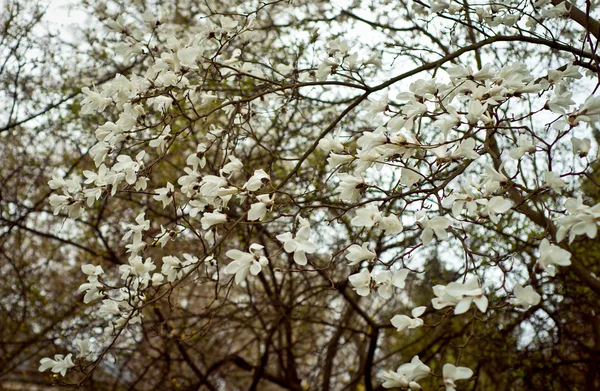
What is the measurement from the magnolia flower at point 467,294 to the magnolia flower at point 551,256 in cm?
18

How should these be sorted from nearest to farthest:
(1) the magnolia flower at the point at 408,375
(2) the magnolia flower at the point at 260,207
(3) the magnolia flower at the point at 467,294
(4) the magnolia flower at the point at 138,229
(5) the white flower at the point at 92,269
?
(3) the magnolia flower at the point at 467,294, (1) the magnolia flower at the point at 408,375, (2) the magnolia flower at the point at 260,207, (4) the magnolia flower at the point at 138,229, (5) the white flower at the point at 92,269

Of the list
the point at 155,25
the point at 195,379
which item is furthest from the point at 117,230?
the point at 155,25

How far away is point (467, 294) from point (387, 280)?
1.14 ft

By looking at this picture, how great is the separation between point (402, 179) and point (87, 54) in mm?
4229

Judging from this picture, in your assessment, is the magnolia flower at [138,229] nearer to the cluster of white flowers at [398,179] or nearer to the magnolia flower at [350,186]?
the cluster of white flowers at [398,179]

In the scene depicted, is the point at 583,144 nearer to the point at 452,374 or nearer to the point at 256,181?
the point at 452,374

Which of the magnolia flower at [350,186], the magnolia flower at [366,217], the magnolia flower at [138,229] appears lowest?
the magnolia flower at [366,217]

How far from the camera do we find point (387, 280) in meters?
1.63

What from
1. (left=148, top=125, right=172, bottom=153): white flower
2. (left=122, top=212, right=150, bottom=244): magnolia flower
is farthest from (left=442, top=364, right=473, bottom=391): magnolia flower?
(left=148, top=125, right=172, bottom=153): white flower

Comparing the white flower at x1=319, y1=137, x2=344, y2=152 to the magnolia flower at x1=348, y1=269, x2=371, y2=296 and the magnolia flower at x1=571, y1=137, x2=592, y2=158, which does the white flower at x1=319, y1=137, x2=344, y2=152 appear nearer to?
the magnolia flower at x1=348, y1=269, x2=371, y2=296

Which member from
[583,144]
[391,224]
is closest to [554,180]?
[583,144]

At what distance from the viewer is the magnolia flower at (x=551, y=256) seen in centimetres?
134

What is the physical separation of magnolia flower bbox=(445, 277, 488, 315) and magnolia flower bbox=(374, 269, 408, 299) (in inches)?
9.3

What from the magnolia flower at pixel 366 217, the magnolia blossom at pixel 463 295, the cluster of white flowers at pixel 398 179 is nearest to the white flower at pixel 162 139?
the cluster of white flowers at pixel 398 179
